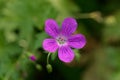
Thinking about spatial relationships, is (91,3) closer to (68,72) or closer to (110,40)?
(110,40)

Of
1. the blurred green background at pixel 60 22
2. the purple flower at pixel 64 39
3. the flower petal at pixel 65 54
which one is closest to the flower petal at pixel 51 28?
the purple flower at pixel 64 39

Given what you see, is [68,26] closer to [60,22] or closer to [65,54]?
[65,54]

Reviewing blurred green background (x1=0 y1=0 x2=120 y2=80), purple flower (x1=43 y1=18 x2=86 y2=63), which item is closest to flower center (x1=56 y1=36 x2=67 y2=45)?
purple flower (x1=43 y1=18 x2=86 y2=63)

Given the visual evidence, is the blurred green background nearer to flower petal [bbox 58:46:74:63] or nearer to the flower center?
the flower center

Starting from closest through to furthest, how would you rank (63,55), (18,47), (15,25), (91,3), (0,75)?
(63,55), (0,75), (18,47), (15,25), (91,3)

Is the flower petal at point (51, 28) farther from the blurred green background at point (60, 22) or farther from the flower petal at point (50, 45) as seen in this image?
the blurred green background at point (60, 22)

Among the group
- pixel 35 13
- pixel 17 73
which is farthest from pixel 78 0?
pixel 17 73

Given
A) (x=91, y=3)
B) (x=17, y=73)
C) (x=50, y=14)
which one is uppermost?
(x=91, y=3)
